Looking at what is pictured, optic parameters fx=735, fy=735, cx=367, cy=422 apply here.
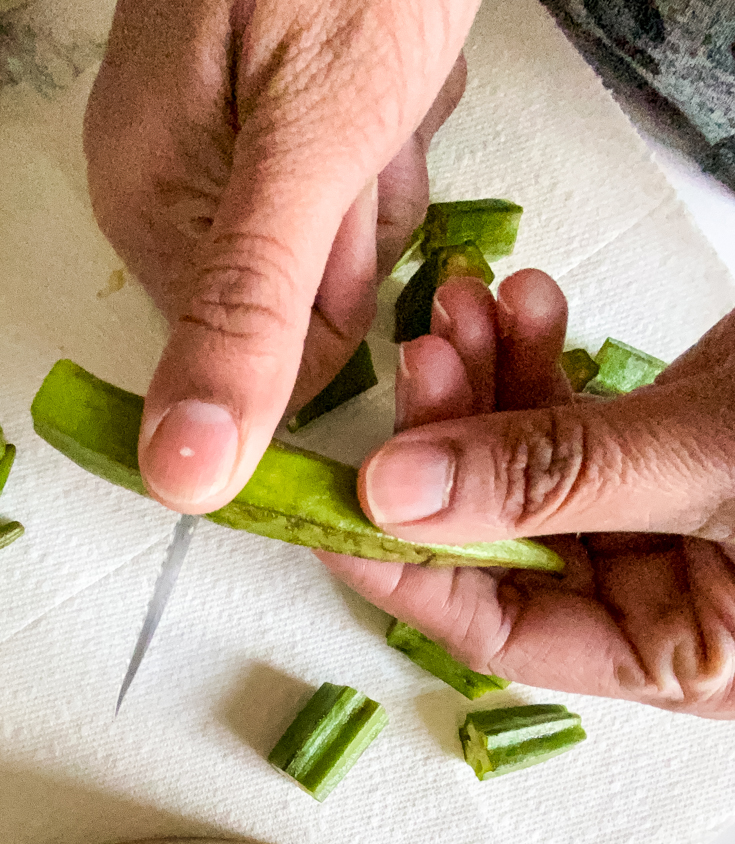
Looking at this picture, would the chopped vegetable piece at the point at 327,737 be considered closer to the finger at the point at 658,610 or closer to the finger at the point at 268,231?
the finger at the point at 658,610

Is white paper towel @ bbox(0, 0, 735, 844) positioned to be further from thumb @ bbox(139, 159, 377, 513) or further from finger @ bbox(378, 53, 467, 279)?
thumb @ bbox(139, 159, 377, 513)

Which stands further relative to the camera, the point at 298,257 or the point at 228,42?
the point at 228,42

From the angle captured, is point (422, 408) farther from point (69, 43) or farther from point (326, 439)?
point (69, 43)

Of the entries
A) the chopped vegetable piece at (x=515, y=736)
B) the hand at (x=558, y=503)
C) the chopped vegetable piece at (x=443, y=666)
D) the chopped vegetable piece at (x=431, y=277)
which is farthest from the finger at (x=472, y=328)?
the chopped vegetable piece at (x=515, y=736)

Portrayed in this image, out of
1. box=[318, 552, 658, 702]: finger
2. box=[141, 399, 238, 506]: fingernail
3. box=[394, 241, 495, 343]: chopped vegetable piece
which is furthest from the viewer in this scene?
box=[394, 241, 495, 343]: chopped vegetable piece

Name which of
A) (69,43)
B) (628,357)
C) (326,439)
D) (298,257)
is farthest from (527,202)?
(69,43)

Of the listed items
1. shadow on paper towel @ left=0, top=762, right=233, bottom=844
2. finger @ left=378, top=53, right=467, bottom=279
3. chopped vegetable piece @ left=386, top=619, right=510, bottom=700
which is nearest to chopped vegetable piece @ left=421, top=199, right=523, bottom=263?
finger @ left=378, top=53, right=467, bottom=279
